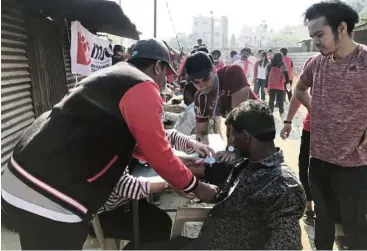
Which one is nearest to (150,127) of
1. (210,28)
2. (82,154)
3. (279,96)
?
(82,154)

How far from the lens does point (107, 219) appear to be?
254 centimetres

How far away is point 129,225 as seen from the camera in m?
2.54

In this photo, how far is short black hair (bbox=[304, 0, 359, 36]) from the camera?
2412 millimetres

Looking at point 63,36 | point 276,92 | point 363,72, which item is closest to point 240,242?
point 363,72

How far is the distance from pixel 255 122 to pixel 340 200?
109cm

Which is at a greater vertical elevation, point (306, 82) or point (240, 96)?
point (306, 82)

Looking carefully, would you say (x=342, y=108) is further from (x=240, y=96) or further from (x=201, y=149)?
(x=240, y=96)

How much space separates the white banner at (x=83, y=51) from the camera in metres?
5.55

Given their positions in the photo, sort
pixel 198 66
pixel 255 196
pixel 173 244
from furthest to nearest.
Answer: pixel 198 66, pixel 173 244, pixel 255 196

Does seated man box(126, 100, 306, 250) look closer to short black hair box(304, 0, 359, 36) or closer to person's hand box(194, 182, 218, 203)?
person's hand box(194, 182, 218, 203)

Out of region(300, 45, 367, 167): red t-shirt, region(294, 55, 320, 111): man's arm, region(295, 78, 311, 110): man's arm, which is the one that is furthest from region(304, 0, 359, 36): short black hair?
region(295, 78, 311, 110): man's arm

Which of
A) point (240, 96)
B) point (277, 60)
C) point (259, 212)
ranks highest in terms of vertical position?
point (240, 96)

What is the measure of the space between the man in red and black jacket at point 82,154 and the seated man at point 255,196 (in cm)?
30

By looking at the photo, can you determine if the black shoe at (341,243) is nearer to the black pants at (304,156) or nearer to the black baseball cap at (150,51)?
the black pants at (304,156)
